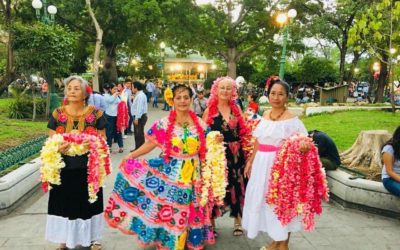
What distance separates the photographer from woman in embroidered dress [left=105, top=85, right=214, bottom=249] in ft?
13.9

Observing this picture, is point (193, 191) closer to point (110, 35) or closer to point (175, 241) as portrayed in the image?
point (175, 241)

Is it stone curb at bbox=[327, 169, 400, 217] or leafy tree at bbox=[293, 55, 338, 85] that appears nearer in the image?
stone curb at bbox=[327, 169, 400, 217]

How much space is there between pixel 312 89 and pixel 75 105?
96.0ft

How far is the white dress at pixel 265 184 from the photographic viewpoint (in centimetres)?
417

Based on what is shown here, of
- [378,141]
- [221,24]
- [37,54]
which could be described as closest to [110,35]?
[221,24]

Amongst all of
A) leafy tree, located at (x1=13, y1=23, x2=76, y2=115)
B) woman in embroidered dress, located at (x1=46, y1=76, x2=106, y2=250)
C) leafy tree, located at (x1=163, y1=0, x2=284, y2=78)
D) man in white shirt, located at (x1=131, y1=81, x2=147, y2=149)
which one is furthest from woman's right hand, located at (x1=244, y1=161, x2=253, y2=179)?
leafy tree, located at (x1=163, y1=0, x2=284, y2=78)

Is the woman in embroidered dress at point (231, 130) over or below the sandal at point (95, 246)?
over

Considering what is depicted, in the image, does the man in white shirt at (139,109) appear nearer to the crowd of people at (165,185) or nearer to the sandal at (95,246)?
the crowd of people at (165,185)

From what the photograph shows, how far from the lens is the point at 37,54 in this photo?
46.5 feet

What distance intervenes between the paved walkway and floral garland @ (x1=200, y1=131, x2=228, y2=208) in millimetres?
788

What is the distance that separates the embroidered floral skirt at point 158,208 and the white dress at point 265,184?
20.6 inches

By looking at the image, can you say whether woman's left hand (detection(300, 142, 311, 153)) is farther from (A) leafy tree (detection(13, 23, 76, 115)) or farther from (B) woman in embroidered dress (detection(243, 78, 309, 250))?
(A) leafy tree (detection(13, 23, 76, 115))

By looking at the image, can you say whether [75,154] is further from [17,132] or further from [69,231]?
[17,132]

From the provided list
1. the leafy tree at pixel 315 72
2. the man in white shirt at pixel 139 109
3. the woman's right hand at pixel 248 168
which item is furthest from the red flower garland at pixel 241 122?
the leafy tree at pixel 315 72
